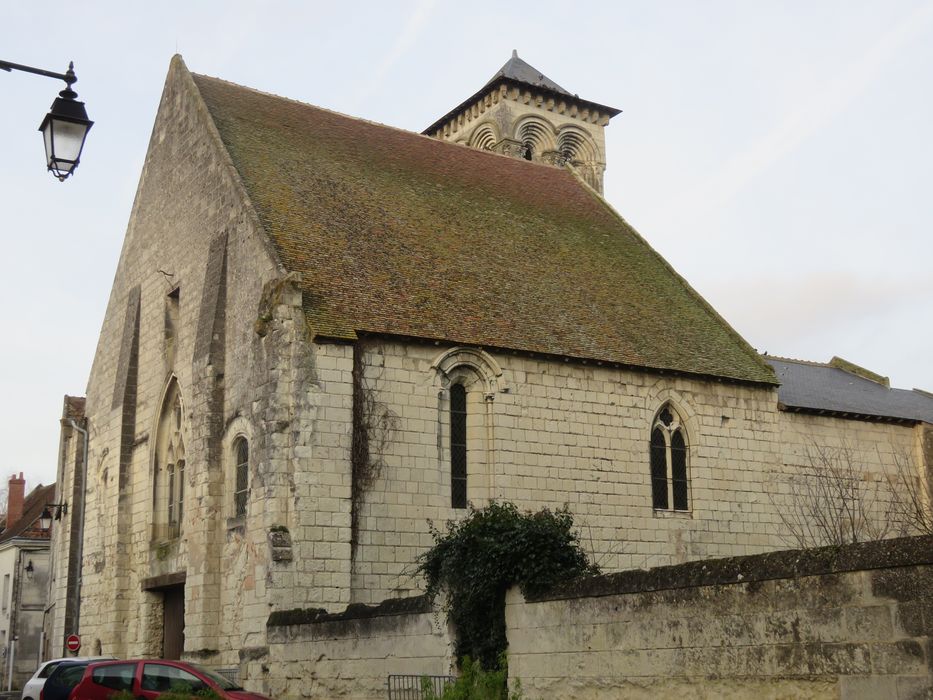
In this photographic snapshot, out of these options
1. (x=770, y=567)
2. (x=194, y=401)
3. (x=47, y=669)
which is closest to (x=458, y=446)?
(x=194, y=401)

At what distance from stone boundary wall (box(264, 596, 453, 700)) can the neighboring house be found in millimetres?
24465

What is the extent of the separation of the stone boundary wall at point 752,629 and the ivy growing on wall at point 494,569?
56 centimetres

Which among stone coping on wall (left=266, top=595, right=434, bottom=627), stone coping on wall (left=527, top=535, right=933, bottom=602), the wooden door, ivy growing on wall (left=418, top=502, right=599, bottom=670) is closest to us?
stone coping on wall (left=527, top=535, right=933, bottom=602)

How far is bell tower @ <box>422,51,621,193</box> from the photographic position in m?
37.3

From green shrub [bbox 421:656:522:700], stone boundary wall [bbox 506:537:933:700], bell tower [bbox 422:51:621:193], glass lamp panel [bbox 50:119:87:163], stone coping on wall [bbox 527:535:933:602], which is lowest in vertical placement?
green shrub [bbox 421:656:522:700]

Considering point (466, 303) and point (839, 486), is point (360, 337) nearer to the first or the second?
point (466, 303)

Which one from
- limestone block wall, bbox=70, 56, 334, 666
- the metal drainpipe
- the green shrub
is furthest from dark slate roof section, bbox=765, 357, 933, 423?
the metal drainpipe

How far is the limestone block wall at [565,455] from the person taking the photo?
1983cm

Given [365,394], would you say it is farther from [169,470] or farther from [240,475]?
[169,470]

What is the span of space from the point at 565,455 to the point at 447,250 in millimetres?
5116

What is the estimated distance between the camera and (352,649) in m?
15.5

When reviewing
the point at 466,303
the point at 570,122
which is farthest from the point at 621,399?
the point at 570,122

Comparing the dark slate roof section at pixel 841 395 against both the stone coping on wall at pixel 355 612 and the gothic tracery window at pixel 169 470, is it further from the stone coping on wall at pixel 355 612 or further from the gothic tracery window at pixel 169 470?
the gothic tracery window at pixel 169 470

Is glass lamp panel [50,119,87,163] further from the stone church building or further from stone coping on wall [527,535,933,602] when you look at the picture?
the stone church building
